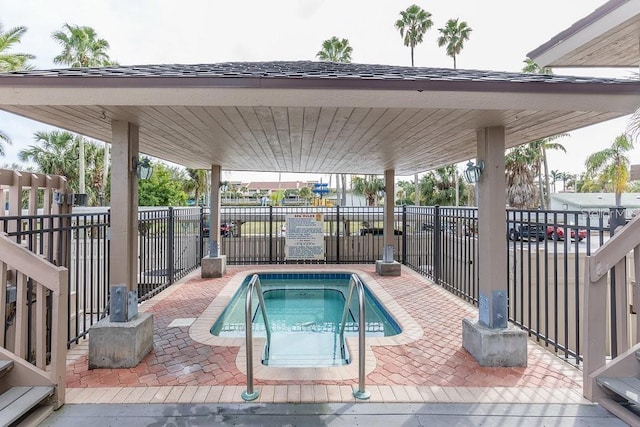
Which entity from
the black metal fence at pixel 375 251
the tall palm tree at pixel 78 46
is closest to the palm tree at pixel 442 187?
the black metal fence at pixel 375 251

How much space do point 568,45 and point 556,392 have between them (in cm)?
513

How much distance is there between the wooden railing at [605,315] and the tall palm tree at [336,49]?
26.8 metres

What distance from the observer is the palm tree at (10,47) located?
14680mm

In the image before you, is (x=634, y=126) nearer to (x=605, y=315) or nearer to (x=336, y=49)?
(x=605, y=315)

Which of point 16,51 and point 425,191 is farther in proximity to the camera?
point 425,191

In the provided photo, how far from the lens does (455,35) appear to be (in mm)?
25125

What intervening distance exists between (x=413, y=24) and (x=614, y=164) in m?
18.0

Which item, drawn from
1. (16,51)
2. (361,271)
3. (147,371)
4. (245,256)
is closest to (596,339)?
(147,371)

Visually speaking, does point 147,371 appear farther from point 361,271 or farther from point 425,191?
point 425,191

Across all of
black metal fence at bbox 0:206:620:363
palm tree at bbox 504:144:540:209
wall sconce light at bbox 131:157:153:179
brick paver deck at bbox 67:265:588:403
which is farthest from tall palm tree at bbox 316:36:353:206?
brick paver deck at bbox 67:265:588:403

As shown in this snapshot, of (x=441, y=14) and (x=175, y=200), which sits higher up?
(x=441, y=14)

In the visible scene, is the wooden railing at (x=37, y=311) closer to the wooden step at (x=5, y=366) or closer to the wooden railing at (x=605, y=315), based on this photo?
the wooden step at (x=5, y=366)

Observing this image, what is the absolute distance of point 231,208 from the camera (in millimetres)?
11469

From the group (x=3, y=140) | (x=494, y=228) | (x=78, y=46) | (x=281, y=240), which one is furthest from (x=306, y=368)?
(x=78, y=46)
